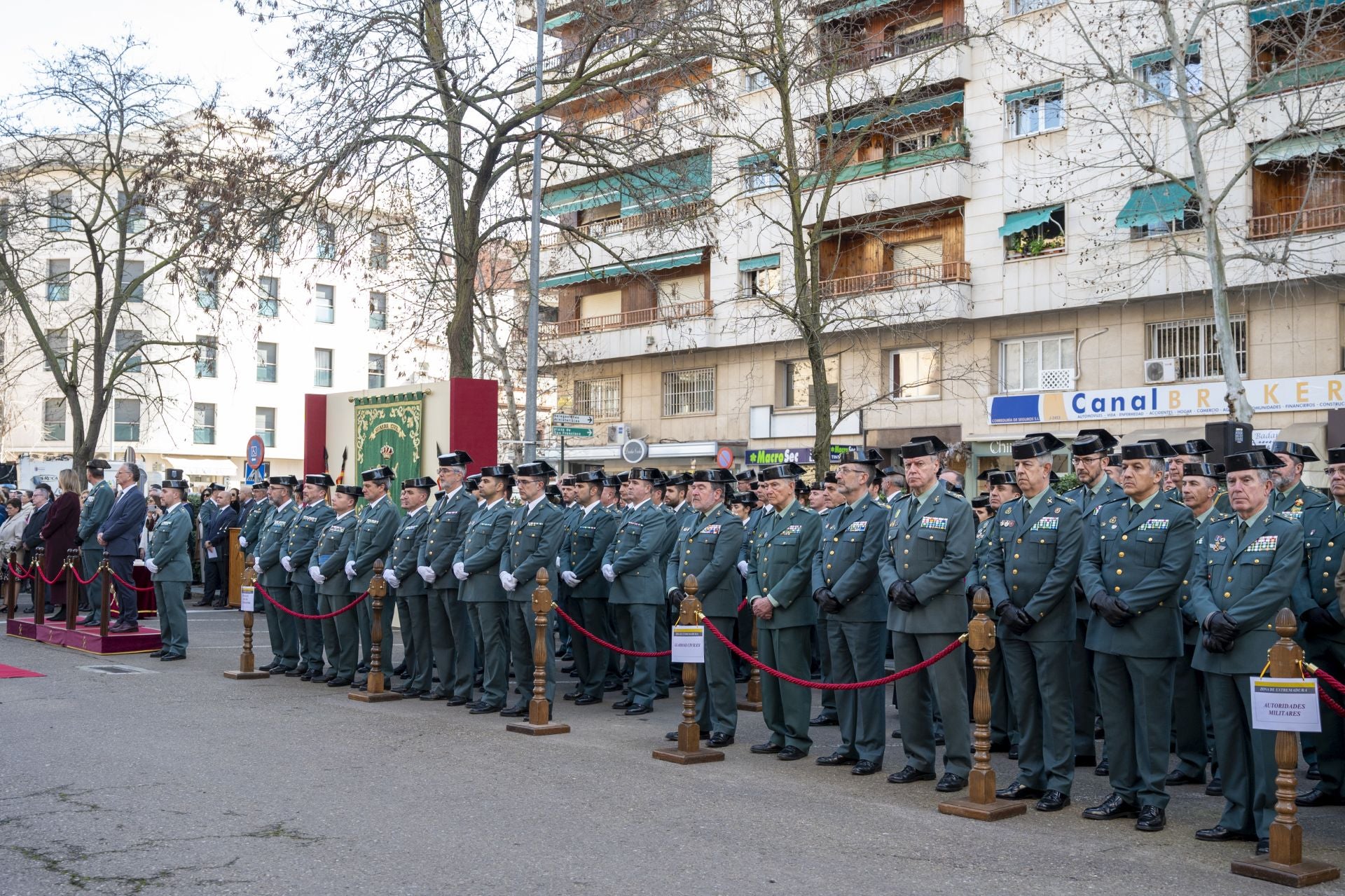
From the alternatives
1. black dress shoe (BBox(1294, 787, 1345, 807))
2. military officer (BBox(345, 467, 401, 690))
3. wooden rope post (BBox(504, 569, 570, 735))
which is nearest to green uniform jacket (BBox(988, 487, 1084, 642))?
black dress shoe (BBox(1294, 787, 1345, 807))

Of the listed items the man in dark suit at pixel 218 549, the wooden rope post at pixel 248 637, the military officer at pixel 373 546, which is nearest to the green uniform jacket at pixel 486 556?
Result: the military officer at pixel 373 546

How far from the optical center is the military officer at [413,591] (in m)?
12.0

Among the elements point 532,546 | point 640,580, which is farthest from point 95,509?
point 640,580

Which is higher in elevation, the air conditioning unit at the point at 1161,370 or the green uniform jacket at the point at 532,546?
the air conditioning unit at the point at 1161,370

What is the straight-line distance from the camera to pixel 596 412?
128ft

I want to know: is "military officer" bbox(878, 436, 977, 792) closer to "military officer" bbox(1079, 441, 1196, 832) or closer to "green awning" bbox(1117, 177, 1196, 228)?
"military officer" bbox(1079, 441, 1196, 832)

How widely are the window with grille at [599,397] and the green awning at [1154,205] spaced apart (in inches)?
670

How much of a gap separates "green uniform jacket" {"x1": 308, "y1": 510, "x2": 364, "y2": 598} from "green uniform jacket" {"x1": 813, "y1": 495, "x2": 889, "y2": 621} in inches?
210

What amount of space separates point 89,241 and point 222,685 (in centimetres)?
1648

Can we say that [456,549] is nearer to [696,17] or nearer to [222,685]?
[222,685]

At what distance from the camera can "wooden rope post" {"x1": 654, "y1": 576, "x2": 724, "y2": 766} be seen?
8.88m

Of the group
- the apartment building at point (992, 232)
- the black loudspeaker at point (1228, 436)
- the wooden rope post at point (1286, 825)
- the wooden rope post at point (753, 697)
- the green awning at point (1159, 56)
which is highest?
the green awning at point (1159, 56)

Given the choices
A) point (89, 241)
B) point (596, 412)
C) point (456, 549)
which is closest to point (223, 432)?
point (596, 412)

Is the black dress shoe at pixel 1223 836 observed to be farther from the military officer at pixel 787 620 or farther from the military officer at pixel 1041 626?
the military officer at pixel 787 620
